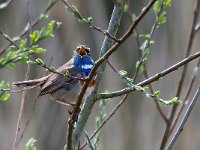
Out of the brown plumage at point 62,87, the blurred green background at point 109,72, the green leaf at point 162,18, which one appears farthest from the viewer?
the blurred green background at point 109,72

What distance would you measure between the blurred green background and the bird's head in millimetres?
1875

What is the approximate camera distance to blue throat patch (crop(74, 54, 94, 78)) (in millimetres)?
4802

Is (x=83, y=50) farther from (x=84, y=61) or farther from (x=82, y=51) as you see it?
(x=84, y=61)

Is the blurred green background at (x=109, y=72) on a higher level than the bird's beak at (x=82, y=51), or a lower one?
higher

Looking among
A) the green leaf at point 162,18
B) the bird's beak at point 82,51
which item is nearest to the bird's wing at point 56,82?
the bird's beak at point 82,51

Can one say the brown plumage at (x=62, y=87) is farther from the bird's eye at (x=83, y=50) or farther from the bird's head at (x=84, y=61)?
the bird's eye at (x=83, y=50)

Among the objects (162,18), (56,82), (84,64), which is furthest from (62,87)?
(162,18)

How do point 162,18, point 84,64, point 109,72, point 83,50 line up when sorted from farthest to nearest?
point 109,72
point 84,64
point 83,50
point 162,18

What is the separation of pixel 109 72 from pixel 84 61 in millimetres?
2301

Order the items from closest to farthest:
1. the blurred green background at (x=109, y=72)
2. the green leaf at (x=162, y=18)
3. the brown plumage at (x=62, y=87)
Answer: the green leaf at (x=162, y=18)
the brown plumage at (x=62, y=87)
the blurred green background at (x=109, y=72)

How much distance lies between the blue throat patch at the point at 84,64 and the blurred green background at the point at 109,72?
1.86 m

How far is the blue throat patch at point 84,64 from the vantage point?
480 cm

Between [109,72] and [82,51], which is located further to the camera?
[109,72]

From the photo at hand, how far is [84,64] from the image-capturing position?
16.1 ft
